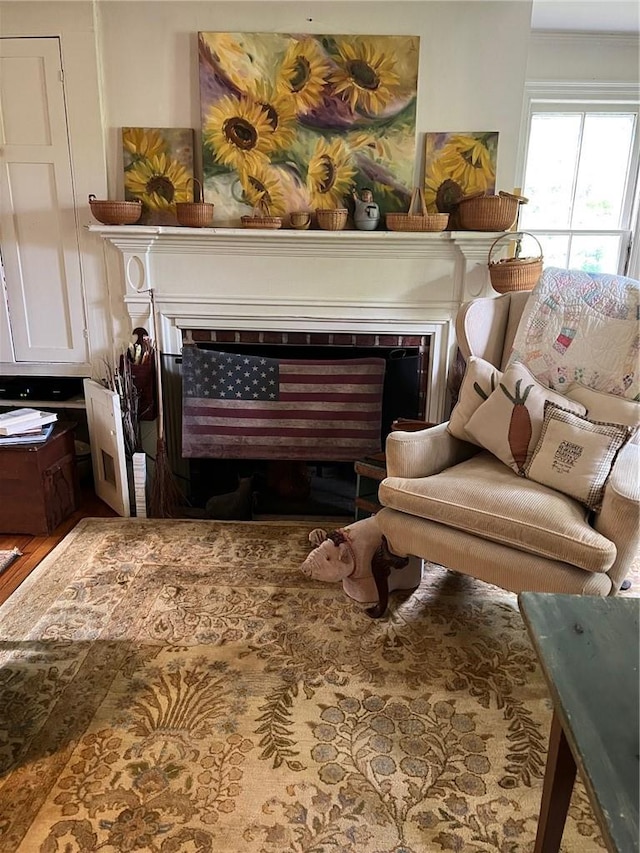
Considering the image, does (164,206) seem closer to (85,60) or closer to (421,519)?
(85,60)

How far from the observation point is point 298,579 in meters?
2.26

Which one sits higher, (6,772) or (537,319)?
(537,319)

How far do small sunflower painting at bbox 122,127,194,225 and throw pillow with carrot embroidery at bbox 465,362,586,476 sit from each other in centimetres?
166

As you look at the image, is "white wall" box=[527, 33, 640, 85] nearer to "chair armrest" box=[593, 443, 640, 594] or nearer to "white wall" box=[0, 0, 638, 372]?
"white wall" box=[0, 0, 638, 372]

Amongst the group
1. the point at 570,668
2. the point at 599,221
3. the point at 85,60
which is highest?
the point at 85,60

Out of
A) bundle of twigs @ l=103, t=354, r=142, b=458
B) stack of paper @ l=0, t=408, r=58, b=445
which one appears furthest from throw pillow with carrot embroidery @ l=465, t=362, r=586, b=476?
stack of paper @ l=0, t=408, r=58, b=445

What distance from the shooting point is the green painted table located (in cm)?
82

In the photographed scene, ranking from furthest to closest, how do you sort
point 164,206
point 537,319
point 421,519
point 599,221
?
point 599,221, point 164,206, point 537,319, point 421,519

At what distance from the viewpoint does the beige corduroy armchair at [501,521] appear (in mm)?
1605

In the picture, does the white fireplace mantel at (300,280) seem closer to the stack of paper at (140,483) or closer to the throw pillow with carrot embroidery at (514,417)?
the stack of paper at (140,483)

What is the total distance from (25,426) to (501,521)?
202cm

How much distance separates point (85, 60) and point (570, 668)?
2897 mm

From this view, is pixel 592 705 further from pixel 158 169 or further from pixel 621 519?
pixel 158 169

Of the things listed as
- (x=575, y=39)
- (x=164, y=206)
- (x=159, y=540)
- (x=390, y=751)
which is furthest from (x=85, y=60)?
(x=390, y=751)
